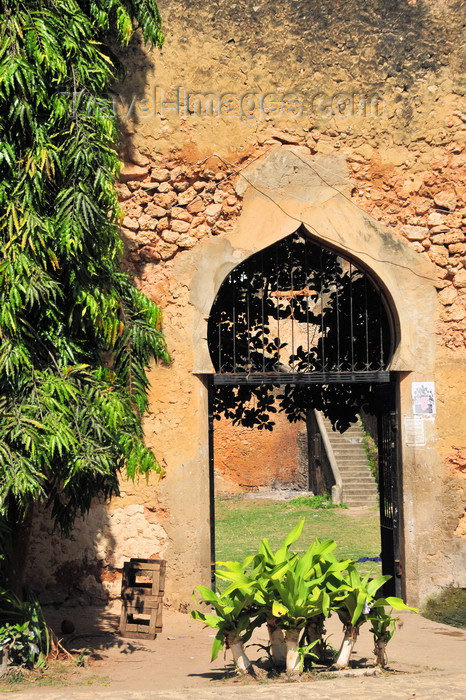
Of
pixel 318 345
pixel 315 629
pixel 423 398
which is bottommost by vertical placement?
pixel 315 629

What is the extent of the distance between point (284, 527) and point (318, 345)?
5253mm

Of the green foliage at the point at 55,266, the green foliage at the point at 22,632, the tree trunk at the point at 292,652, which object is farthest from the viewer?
the green foliage at the point at 22,632

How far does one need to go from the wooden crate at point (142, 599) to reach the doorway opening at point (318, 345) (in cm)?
96

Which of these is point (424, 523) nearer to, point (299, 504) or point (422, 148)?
point (422, 148)

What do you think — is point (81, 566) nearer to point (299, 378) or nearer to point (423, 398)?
point (299, 378)

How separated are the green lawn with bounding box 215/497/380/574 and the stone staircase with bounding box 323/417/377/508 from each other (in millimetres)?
723

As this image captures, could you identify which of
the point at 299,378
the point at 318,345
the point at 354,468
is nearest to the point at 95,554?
the point at 299,378

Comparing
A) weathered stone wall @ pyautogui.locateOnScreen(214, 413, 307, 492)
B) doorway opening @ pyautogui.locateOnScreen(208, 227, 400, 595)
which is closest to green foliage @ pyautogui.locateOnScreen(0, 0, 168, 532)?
doorway opening @ pyautogui.locateOnScreen(208, 227, 400, 595)

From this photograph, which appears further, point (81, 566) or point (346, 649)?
point (81, 566)

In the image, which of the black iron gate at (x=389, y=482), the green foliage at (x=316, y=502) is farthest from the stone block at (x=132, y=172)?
the green foliage at (x=316, y=502)

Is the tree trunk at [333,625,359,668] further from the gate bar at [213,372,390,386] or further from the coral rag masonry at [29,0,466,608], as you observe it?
the gate bar at [213,372,390,386]

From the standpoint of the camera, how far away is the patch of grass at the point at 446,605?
8.23 m

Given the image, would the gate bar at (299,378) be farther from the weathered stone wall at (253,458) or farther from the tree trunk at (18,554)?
the weathered stone wall at (253,458)

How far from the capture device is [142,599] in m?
Result: 7.54
